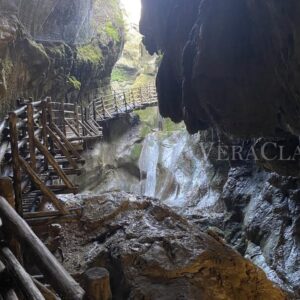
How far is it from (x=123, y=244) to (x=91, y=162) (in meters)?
16.9

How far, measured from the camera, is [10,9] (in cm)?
1673

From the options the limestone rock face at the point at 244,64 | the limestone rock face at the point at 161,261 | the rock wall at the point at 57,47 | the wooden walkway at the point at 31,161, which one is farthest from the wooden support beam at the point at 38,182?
the rock wall at the point at 57,47

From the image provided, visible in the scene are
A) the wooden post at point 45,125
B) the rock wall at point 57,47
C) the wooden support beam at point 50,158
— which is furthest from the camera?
the rock wall at point 57,47

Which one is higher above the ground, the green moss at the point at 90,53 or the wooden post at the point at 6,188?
the green moss at the point at 90,53

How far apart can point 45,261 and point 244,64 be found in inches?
290

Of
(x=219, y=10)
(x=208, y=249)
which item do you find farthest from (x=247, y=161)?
(x=208, y=249)

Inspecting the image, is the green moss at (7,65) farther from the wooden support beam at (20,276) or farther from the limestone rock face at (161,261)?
the wooden support beam at (20,276)

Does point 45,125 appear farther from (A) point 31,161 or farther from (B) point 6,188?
(B) point 6,188

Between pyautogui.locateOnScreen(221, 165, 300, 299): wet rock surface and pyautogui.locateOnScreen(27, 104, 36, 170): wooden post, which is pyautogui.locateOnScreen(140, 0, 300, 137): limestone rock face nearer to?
pyautogui.locateOnScreen(221, 165, 300, 299): wet rock surface

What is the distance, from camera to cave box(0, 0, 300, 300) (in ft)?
19.4

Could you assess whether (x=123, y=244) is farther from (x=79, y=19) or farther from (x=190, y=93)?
(x=79, y=19)

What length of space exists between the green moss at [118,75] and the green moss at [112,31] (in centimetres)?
1106

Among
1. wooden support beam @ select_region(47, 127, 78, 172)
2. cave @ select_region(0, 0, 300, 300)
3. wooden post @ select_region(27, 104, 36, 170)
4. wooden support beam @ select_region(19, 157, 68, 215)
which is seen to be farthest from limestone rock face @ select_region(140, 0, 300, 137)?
wooden support beam @ select_region(19, 157, 68, 215)

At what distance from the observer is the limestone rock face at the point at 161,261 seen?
6.39m
